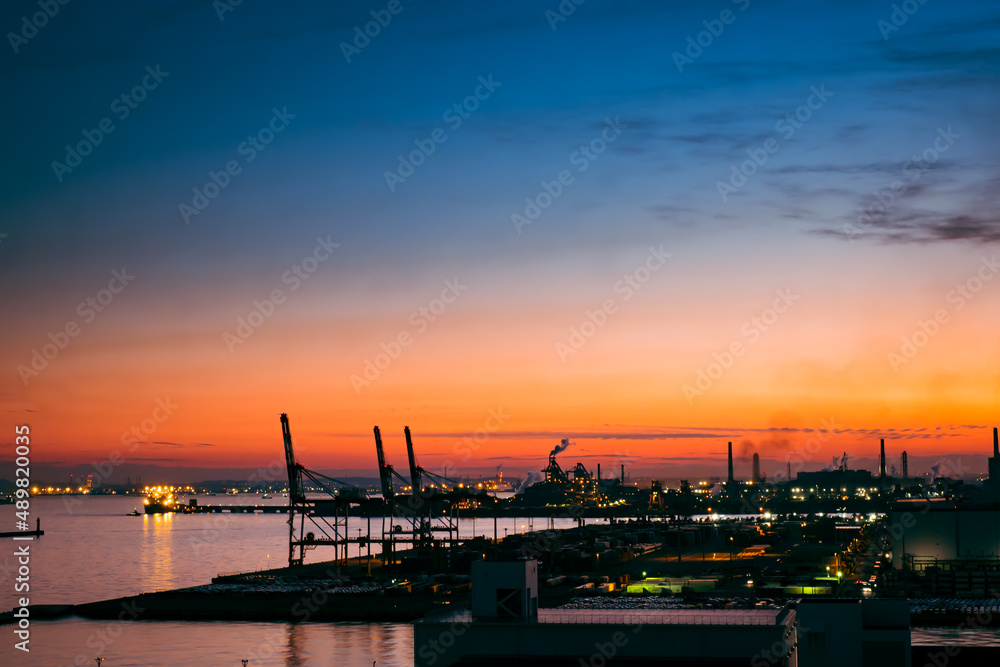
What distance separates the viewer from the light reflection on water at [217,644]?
4347 cm

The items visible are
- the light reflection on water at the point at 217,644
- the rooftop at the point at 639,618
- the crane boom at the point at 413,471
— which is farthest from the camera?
the crane boom at the point at 413,471

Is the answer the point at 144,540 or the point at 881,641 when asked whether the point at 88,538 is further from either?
the point at 881,641

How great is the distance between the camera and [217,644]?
48.0 meters

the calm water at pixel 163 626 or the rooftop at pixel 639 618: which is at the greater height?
the rooftop at pixel 639 618

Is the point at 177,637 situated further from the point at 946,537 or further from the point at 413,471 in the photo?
the point at 413,471

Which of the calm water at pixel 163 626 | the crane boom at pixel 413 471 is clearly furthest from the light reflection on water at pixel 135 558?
the crane boom at pixel 413 471

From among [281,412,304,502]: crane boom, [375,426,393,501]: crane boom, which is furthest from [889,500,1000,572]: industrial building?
[375,426,393,501]: crane boom

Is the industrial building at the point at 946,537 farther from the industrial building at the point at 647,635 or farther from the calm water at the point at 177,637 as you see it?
the industrial building at the point at 647,635

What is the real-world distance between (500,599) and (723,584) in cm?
3923

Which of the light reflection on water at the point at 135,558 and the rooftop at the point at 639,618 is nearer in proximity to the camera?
the rooftop at the point at 639,618

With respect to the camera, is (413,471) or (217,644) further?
(413,471)

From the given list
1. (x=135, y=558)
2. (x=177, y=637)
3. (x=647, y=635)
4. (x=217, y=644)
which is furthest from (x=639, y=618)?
(x=135, y=558)

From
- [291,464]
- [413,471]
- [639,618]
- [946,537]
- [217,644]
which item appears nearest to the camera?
[639,618]

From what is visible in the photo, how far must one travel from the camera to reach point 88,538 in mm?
146875
